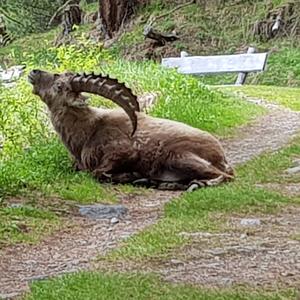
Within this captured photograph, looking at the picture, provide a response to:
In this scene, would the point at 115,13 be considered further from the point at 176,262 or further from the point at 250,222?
the point at 176,262

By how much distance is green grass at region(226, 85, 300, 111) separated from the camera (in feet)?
57.0

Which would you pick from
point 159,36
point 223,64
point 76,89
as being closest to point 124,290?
point 76,89

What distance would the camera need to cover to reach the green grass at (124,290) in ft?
16.7

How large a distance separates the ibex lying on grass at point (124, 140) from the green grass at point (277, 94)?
788cm

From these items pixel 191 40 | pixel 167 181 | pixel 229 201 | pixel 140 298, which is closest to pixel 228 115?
pixel 167 181

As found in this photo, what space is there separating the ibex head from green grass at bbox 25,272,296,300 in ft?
11.2

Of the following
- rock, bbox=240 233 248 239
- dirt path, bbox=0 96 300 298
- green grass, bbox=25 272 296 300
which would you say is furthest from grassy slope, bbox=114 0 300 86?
green grass, bbox=25 272 296 300

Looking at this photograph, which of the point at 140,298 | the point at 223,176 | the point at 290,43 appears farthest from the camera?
the point at 290,43

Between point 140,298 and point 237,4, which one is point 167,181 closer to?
point 140,298

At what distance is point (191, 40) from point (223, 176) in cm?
2049

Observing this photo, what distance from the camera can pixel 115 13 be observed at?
31844mm

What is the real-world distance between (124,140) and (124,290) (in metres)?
3.82

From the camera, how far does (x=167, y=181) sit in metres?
8.91

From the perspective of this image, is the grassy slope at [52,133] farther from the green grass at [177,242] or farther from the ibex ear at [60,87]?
the green grass at [177,242]
